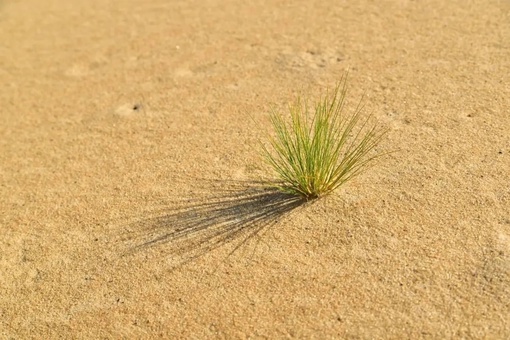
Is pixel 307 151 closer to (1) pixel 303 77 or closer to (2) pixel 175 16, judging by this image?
(1) pixel 303 77

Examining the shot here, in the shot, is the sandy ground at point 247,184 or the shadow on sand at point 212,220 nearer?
the sandy ground at point 247,184

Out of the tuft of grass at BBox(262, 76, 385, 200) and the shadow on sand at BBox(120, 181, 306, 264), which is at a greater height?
the tuft of grass at BBox(262, 76, 385, 200)

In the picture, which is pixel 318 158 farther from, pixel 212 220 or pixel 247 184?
pixel 212 220

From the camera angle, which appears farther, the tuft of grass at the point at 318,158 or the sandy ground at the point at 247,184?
the tuft of grass at the point at 318,158

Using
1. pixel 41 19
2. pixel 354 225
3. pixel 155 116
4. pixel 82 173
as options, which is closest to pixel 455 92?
pixel 354 225

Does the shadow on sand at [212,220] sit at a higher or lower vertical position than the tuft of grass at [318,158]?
lower

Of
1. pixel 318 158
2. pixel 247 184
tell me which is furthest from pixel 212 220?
pixel 318 158

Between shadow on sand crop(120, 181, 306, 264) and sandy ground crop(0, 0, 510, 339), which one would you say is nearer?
sandy ground crop(0, 0, 510, 339)
